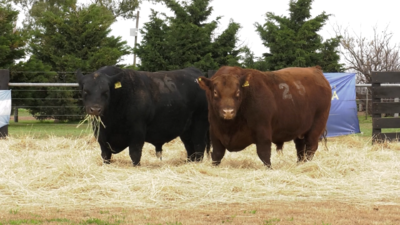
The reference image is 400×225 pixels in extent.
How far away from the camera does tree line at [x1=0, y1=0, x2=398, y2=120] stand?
2036 cm

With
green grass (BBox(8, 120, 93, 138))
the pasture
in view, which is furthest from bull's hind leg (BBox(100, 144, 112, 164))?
green grass (BBox(8, 120, 93, 138))

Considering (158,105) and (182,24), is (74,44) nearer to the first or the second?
(182,24)

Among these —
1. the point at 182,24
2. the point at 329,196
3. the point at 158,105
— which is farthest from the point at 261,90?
the point at 182,24

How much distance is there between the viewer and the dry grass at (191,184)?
5.86 meters

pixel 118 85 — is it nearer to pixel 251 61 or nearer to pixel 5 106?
pixel 5 106

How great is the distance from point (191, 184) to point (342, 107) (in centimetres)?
827

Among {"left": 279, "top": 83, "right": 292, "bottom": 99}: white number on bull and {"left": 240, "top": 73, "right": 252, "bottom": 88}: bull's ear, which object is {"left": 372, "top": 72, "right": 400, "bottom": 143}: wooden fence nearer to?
{"left": 279, "top": 83, "right": 292, "bottom": 99}: white number on bull

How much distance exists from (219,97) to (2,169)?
2.89 meters

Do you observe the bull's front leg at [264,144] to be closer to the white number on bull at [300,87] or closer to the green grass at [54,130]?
the white number on bull at [300,87]

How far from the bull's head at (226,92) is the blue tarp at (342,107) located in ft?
21.2

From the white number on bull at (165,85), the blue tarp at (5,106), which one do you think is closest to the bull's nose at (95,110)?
→ the white number on bull at (165,85)

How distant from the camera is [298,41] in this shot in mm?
21922

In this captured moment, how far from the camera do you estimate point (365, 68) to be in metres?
31.6

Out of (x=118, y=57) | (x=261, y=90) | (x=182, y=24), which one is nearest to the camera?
(x=261, y=90)
